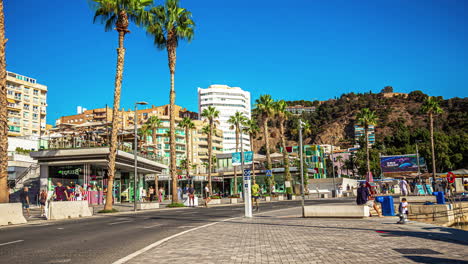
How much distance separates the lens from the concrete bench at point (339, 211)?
54.2ft

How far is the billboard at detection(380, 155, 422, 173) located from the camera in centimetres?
7312

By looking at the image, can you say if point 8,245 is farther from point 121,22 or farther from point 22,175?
point 22,175

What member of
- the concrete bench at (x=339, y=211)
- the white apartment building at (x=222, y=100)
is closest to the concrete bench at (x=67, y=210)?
the concrete bench at (x=339, y=211)

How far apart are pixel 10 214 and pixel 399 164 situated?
6733 cm

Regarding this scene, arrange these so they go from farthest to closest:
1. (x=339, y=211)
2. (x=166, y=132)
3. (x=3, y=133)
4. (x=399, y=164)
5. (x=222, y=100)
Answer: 1. (x=222, y=100)
2. (x=166, y=132)
3. (x=399, y=164)
4. (x=3, y=133)
5. (x=339, y=211)

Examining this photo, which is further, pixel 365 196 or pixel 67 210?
pixel 67 210

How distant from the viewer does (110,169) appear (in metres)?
27.4

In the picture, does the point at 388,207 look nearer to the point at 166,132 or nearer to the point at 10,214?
the point at 10,214

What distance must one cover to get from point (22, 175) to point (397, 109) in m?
149

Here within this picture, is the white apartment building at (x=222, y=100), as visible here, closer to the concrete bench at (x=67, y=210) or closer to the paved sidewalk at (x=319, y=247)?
the concrete bench at (x=67, y=210)

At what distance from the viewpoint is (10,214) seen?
18641mm

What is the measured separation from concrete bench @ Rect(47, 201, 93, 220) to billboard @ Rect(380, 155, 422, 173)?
202 ft

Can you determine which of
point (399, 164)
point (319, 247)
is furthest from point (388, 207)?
point (399, 164)

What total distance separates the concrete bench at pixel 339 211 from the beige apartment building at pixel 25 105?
309 feet
